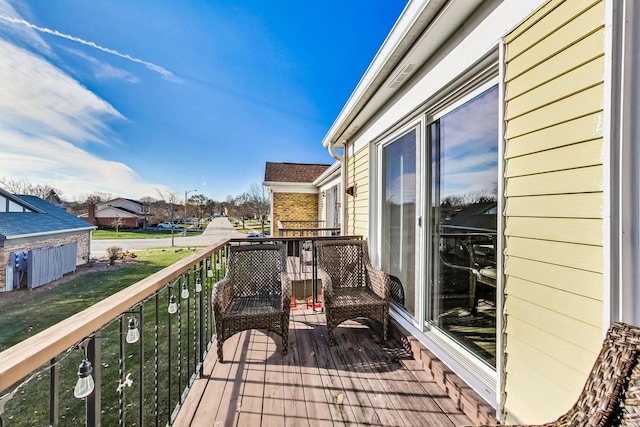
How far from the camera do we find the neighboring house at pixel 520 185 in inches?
40.9

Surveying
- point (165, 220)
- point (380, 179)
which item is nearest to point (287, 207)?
point (380, 179)

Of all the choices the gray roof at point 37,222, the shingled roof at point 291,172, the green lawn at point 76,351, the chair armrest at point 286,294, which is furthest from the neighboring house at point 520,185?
the gray roof at point 37,222

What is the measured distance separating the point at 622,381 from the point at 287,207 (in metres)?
10.8

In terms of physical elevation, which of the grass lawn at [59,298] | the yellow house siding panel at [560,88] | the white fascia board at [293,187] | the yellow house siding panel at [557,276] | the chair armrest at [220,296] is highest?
Answer: the white fascia board at [293,187]

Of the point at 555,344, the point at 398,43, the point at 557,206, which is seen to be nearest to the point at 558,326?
the point at 555,344

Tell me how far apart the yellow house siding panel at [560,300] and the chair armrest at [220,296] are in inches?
83.3

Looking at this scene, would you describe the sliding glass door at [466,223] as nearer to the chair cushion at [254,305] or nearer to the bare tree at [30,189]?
the chair cushion at [254,305]

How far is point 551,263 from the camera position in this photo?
50.5 inches

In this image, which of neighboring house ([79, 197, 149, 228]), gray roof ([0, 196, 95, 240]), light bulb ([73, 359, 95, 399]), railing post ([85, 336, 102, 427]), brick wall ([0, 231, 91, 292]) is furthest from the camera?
neighboring house ([79, 197, 149, 228])

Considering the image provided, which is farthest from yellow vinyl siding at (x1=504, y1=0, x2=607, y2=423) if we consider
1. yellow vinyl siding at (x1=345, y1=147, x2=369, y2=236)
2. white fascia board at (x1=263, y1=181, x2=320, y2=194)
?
white fascia board at (x1=263, y1=181, x2=320, y2=194)

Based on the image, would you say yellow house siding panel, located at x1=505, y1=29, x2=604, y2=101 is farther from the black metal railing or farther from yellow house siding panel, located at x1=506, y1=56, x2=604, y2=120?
the black metal railing

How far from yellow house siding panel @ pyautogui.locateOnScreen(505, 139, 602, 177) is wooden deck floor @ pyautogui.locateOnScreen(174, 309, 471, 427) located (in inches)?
61.5

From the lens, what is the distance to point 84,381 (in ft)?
2.76

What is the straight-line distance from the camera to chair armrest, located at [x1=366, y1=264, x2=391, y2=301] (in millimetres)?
2748
